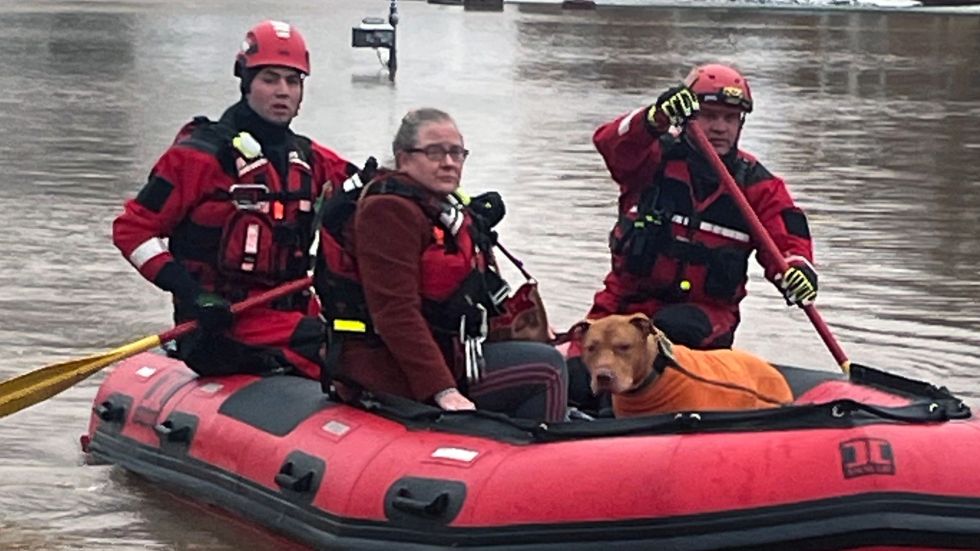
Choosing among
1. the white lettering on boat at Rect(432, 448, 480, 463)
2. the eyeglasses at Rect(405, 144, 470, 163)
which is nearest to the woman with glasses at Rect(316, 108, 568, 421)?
the eyeglasses at Rect(405, 144, 470, 163)

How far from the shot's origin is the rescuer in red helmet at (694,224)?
6969 mm

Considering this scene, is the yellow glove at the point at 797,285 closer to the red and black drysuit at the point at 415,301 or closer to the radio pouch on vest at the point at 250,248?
the red and black drysuit at the point at 415,301

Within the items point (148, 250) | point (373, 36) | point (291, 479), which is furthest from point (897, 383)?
point (373, 36)

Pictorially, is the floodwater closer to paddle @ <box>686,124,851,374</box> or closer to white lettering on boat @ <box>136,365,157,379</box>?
white lettering on boat @ <box>136,365,157,379</box>

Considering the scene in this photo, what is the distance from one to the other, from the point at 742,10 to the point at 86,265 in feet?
138

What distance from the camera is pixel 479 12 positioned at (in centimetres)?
4994

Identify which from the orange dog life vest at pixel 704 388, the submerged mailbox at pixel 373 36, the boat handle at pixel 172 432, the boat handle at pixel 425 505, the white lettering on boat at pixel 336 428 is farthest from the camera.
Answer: the submerged mailbox at pixel 373 36

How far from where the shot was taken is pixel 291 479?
620 cm

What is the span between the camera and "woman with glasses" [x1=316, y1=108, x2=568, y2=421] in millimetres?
6078

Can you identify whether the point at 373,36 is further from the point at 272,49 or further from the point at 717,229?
the point at 717,229

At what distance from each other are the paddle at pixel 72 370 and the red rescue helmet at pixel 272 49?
0.76m

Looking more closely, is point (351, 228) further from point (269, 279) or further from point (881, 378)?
point (881, 378)

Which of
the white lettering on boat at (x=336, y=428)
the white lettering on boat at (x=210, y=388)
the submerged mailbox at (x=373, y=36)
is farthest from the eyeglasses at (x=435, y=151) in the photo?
the submerged mailbox at (x=373, y=36)

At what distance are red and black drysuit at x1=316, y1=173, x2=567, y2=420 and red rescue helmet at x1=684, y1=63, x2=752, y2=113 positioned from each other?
1064 mm
